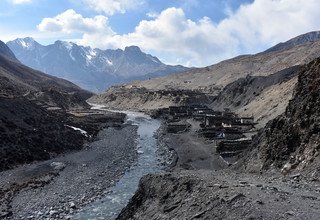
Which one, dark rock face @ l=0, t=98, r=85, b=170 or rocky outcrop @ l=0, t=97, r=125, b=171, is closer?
dark rock face @ l=0, t=98, r=85, b=170

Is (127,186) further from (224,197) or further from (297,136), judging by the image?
(224,197)

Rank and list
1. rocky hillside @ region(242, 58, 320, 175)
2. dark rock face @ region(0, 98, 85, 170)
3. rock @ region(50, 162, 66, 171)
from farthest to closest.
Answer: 1. dark rock face @ region(0, 98, 85, 170)
2. rock @ region(50, 162, 66, 171)
3. rocky hillside @ region(242, 58, 320, 175)

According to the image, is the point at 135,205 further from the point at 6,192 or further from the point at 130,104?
the point at 130,104

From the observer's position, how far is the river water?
114 feet

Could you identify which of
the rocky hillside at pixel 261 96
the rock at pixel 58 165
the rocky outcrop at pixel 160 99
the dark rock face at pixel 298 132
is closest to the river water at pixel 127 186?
the rock at pixel 58 165

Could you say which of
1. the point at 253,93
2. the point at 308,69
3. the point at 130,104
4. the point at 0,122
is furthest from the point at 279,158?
the point at 130,104

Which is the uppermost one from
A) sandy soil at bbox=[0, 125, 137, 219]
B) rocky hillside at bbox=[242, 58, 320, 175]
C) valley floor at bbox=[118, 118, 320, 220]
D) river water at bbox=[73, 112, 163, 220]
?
rocky hillside at bbox=[242, 58, 320, 175]

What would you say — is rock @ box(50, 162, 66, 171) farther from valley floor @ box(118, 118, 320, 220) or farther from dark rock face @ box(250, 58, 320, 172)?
dark rock face @ box(250, 58, 320, 172)

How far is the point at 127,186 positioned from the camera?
4341 centimetres

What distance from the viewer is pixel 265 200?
65.2ft

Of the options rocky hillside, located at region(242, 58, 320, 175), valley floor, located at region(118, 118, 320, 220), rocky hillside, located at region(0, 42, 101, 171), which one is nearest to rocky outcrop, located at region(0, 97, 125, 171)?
rocky hillside, located at region(0, 42, 101, 171)

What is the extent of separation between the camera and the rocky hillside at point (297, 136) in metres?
28.4

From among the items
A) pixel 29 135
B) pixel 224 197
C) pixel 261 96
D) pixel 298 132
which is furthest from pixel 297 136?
pixel 261 96

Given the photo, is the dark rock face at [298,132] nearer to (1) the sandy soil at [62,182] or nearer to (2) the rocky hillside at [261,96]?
(1) the sandy soil at [62,182]
